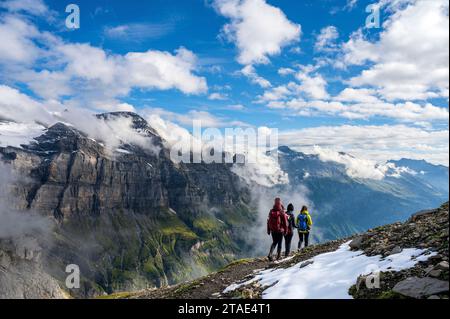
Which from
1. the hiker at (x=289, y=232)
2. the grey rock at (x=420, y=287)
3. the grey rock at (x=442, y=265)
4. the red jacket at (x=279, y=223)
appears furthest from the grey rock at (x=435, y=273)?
the hiker at (x=289, y=232)

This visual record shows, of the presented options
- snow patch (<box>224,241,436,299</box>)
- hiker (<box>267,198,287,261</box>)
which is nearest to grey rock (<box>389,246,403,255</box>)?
snow patch (<box>224,241,436,299</box>)

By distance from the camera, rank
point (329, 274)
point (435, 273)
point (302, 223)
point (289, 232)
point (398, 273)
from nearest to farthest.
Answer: point (435, 273) < point (398, 273) < point (329, 274) < point (289, 232) < point (302, 223)

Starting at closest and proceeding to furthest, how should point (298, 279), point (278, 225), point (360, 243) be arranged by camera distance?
point (298, 279), point (360, 243), point (278, 225)

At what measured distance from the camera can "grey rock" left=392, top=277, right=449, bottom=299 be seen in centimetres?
1364

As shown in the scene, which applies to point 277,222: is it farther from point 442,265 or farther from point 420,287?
point 420,287

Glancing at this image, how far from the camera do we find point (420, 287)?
46.6 ft

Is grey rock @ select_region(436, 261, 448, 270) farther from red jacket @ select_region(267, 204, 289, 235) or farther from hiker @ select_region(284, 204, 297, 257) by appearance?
hiker @ select_region(284, 204, 297, 257)

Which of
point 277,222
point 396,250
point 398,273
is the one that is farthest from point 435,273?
point 277,222
